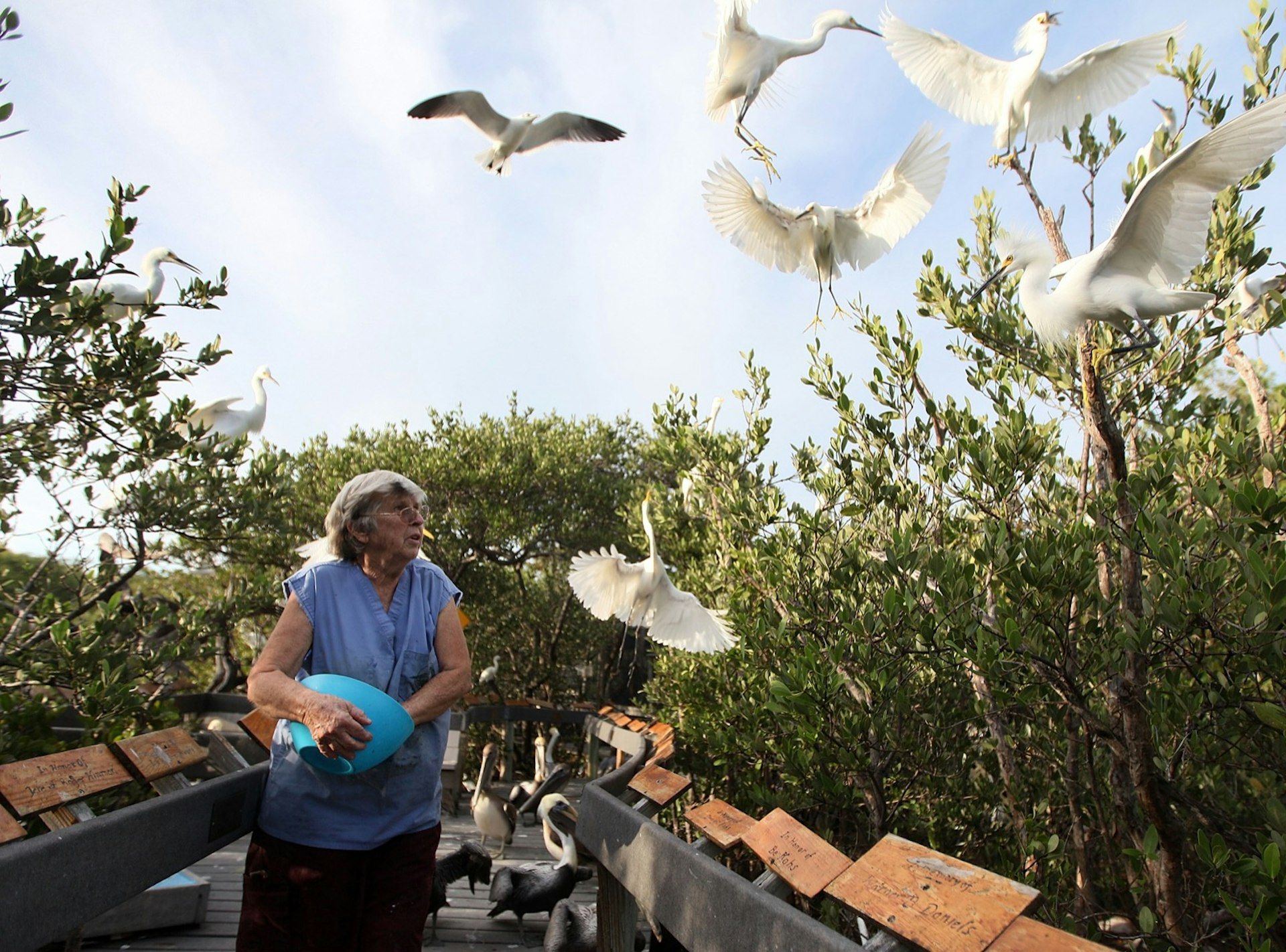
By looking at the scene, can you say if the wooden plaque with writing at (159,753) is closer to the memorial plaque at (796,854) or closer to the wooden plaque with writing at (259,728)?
the wooden plaque with writing at (259,728)

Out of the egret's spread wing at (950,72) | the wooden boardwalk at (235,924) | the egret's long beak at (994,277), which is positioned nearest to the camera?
the egret's long beak at (994,277)

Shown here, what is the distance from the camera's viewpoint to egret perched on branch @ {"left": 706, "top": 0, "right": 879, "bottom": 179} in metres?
4.48

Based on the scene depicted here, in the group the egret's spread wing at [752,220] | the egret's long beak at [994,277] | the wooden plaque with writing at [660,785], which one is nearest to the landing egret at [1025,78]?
the egret's long beak at [994,277]

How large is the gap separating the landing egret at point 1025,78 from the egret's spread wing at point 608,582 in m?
3.07

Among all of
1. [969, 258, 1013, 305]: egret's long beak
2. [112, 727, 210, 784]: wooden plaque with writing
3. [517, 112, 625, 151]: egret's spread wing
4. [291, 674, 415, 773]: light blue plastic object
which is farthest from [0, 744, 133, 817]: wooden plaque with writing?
[517, 112, 625, 151]: egret's spread wing

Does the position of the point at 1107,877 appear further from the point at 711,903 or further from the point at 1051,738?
the point at 711,903

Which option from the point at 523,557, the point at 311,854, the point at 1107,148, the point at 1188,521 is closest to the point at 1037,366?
the point at 1188,521

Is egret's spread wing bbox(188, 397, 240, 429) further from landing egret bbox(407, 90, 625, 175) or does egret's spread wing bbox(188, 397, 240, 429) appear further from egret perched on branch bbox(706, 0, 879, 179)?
egret perched on branch bbox(706, 0, 879, 179)

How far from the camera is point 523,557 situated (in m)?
12.8

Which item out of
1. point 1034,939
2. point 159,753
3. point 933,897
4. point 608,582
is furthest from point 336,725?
point 608,582

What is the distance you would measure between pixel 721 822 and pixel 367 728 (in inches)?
34.9

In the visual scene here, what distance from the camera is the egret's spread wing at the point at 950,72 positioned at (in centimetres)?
414

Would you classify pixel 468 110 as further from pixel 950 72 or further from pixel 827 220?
pixel 950 72

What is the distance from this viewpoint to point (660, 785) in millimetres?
2561
